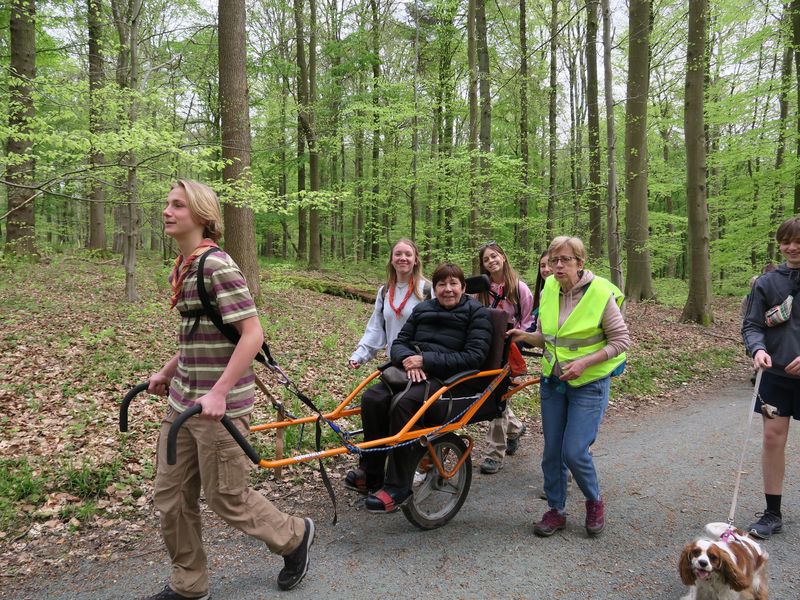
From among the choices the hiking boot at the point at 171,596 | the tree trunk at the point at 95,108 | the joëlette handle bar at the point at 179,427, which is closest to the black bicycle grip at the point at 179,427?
the joëlette handle bar at the point at 179,427

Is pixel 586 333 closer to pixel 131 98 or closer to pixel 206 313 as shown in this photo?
pixel 206 313

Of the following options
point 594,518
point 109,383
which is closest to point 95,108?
point 109,383

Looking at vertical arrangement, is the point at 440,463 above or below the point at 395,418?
below

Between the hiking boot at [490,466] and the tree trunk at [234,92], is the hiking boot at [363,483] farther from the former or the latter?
the tree trunk at [234,92]

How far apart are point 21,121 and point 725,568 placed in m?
11.5

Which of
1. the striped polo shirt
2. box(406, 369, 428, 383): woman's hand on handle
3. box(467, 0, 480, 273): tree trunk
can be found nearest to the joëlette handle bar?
the striped polo shirt

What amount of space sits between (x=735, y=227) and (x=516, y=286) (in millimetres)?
17130

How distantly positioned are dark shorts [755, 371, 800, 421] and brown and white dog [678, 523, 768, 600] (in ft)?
4.45

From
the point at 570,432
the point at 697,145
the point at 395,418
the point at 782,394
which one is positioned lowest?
the point at 570,432

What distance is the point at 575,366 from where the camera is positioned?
330cm

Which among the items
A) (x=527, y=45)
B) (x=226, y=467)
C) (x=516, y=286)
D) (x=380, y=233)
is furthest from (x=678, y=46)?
(x=226, y=467)

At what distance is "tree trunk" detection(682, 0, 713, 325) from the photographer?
11680 millimetres

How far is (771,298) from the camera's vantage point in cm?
345

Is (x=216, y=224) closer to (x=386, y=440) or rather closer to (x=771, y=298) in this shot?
(x=386, y=440)
